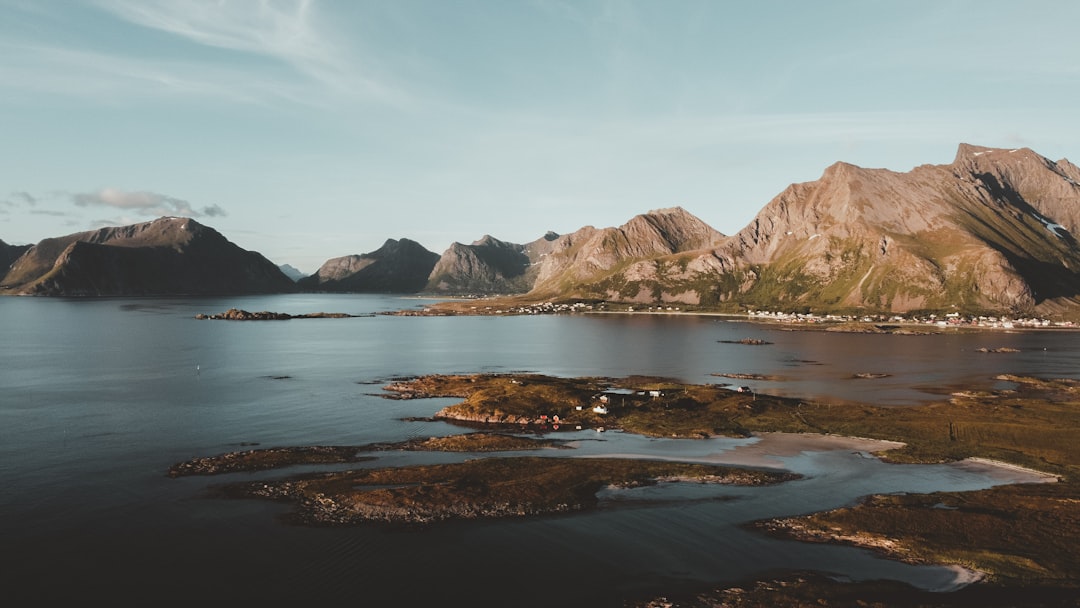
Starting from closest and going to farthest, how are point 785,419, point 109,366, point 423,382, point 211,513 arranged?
point 211,513
point 785,419
point 423,382
point 109,366


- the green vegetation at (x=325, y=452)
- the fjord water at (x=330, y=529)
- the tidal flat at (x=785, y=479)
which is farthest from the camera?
the green vegetation at (x=325, y=452)

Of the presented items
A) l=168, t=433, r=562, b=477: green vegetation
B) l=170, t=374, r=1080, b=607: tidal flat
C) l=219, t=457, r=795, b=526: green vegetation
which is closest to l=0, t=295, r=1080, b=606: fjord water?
l=219, t=457, r=795, b=526: green vegetation

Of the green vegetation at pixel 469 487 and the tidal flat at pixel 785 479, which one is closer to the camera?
the tidal flat at pixel 785 479

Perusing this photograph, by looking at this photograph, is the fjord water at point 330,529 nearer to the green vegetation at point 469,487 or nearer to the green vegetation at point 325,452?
the green vegetation at point 469,487

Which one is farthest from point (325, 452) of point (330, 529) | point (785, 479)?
point (785, 479)

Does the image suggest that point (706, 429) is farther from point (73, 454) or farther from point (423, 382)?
point (73, 454)

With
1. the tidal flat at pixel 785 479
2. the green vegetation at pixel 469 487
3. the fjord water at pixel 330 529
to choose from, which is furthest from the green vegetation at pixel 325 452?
the green vegetation at pixel 469 487

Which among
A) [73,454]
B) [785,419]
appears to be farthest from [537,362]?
[73,454]

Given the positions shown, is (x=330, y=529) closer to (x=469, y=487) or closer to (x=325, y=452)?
(x=469, y=487)

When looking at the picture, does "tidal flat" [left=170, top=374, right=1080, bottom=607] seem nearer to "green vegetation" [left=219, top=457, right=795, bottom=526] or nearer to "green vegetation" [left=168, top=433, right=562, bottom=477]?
"green vegetation" [left=219, top=457, right=795, bottom=526]
